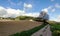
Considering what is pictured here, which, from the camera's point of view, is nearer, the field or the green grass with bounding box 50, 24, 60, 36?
the field

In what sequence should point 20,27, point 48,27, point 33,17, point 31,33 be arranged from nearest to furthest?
point 31,33
point 20,27
point 48,27
point 33,17

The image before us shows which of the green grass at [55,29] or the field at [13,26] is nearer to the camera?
the field at [13,26]

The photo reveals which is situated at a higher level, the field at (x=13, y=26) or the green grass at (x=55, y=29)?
the field at (x=13, y=26)

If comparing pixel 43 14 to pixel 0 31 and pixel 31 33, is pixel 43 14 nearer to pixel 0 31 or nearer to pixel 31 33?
pixel 31 33

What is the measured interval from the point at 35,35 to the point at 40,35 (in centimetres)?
34

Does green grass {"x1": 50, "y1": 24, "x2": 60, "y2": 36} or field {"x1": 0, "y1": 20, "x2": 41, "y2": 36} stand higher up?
field {"x1": 0, "y1": 20, "x2": 41, "y2": 36}

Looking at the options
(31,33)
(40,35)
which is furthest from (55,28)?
(31,33)

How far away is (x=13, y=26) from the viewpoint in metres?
5.32

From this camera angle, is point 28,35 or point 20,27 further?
point 20,27

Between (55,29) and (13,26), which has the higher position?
(13,26)

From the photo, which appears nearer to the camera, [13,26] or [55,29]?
[13,26]

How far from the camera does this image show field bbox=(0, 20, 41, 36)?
4.77 metres

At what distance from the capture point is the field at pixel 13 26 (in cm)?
477

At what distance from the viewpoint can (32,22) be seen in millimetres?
6352
